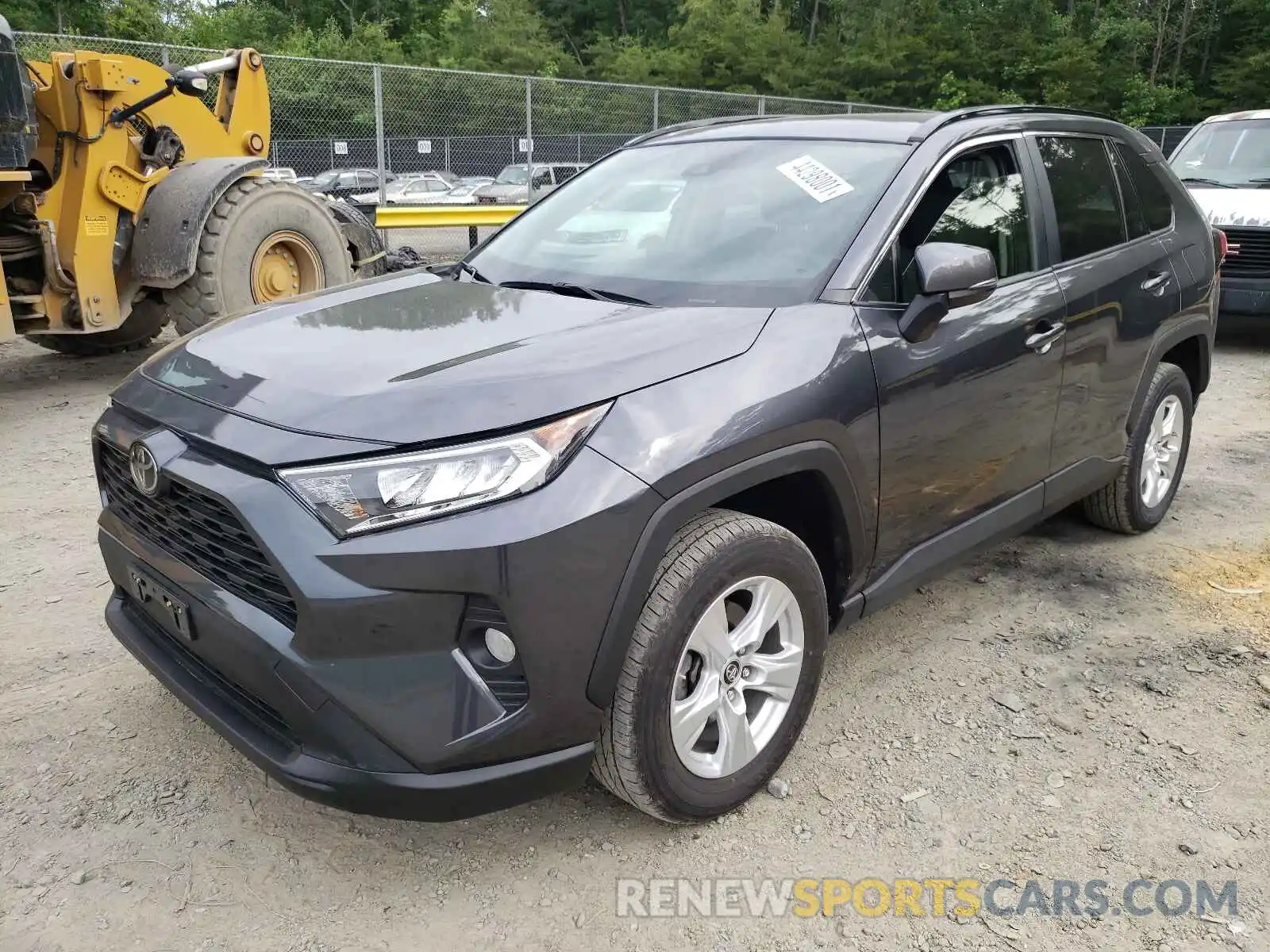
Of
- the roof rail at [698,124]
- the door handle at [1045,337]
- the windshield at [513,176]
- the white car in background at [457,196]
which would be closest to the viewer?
the door handle at [1045,337]

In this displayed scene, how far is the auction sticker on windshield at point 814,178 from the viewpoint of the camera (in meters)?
3.03

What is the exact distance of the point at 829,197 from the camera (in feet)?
9.87

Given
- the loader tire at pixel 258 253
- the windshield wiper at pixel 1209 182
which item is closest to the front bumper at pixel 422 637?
the loader tire at pixel 258 253

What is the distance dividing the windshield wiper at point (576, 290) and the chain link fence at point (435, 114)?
888 centimetres

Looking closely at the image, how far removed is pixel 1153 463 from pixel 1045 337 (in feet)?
4.91

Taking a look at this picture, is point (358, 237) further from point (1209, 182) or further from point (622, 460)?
point (1209, 182)

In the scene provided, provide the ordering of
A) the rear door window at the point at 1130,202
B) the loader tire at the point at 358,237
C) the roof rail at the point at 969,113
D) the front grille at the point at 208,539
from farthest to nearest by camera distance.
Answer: the loader tire at the point at 358,237 < the rear door window at the point at 1130,202 < the roof rail at the point at 969,113 < the front grille at the point at 208,539

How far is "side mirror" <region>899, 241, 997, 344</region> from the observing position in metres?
2.68

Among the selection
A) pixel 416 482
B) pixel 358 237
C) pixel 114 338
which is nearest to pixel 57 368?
pixel 114 338

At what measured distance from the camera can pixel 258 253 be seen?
673cm

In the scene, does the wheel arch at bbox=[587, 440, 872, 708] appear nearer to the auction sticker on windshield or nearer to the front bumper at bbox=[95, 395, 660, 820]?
the front bumper at bbox=[95, 395, 660, 820]

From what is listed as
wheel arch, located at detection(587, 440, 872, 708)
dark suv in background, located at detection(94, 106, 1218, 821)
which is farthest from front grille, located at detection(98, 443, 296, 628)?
wheel arch, located at detection(587, 440, 872, 708)

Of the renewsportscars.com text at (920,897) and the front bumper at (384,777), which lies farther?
the renewsportscars.com text at (920,897)

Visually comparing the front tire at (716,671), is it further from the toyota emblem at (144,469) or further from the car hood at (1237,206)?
the car hood at (1237,206)
